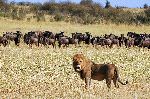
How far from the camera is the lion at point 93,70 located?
13.1 meters

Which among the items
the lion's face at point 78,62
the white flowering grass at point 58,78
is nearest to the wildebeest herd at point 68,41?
the white flowering grass at point 58,78

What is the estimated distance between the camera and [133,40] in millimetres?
33406

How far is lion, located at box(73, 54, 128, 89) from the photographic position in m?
13.1

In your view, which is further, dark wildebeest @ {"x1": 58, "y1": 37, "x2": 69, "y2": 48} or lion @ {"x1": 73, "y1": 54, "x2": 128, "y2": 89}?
dark wildebeest @ {"x1": 58, "y1": 37, "x2": 69, "y2": 48}

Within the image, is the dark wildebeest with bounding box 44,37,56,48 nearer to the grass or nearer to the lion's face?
the grass

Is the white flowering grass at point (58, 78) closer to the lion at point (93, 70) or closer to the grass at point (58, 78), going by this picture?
the grass at point (58, 78)

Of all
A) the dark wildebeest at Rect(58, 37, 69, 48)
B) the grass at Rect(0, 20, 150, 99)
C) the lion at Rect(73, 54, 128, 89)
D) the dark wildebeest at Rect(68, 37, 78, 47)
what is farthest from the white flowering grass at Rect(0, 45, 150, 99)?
the dark wildebeest at Rect(68, 37, 78, 47)

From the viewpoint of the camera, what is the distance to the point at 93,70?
13.6 m

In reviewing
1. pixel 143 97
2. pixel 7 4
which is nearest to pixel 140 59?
pixel 143 97

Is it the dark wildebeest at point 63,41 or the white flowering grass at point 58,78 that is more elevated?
the white flowering grass at point 58,78

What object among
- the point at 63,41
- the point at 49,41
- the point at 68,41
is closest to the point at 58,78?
the point at 63,41

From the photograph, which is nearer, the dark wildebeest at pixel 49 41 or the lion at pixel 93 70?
the lion at pixel 93 70

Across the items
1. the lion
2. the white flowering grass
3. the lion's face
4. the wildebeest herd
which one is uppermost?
the lion's face

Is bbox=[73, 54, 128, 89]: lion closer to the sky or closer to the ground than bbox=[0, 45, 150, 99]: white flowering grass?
closer to the sky
